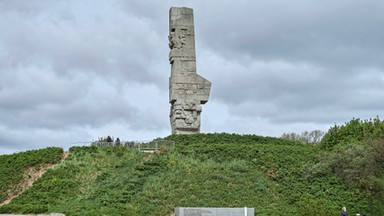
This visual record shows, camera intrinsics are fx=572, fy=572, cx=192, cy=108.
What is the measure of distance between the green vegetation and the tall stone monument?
379 inches

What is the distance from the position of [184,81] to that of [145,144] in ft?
24.9

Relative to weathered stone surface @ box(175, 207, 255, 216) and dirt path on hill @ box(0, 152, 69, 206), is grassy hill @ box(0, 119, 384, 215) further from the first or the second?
weathered stone surface @ box(175, 207, 255, 216)

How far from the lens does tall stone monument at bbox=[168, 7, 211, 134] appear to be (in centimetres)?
3891

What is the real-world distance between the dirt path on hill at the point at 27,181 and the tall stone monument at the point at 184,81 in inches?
436

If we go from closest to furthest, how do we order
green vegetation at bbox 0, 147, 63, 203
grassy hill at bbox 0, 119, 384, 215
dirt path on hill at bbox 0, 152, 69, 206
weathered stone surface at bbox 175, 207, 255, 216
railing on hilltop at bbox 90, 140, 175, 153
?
→ weathered stone surface at bbox 175, 207, 255, 216, grassy hill at bbox 0, 119, 384, 215, dirt path on hill at bbox 0, 152, 69, 206, green vegetation at bbox 0, 147, 63, 203, railing on hilltop at bbox 90, 140, 175, 153

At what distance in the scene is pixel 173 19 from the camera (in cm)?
4009

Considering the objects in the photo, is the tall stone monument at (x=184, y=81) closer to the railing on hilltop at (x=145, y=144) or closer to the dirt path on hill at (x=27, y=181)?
the railing on hilltop at (x=145, y=144)

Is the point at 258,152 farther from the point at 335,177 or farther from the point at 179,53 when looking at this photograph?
the point at 179,53

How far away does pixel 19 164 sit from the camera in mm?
31203

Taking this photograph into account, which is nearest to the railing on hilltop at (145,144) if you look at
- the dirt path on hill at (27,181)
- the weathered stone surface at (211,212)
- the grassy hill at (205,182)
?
the grassy hill at (205,182)

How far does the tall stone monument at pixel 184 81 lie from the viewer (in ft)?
128

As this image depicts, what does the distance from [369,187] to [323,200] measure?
6.92 feet

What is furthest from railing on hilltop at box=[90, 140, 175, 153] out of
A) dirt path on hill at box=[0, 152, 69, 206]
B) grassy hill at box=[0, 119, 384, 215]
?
dirt path on hill at box=[0, 152, 69, 206]

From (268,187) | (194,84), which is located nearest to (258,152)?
(268,187)
